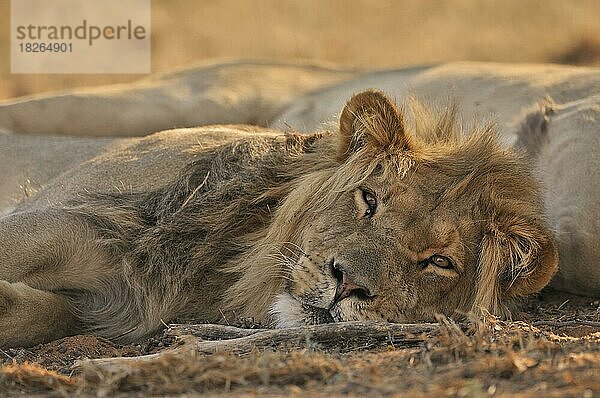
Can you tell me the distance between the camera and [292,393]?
2.74 meters

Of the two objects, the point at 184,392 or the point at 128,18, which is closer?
the point at 184,392

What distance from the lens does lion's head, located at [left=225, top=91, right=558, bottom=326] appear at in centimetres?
371

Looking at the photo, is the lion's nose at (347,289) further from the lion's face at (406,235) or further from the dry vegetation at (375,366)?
the dry vegetation at (375,366)

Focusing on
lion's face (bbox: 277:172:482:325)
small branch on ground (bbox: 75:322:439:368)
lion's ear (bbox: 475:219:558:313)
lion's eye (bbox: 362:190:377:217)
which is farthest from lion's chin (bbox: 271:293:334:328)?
lion's ear (bbox: 475:219:558:313)

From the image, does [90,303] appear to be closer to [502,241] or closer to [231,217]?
[231,217]

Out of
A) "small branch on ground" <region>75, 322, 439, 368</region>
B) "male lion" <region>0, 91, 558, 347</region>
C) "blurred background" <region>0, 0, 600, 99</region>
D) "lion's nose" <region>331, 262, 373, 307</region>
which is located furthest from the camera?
"blurred background" <region>0, 0, 600, 99</region>

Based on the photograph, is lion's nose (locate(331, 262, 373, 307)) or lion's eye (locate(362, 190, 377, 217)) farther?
lion's eye (locate(362, 190, 377, 217))

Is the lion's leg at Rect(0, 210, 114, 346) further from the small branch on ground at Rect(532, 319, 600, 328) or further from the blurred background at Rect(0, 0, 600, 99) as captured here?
the blurred background at Rect(0, 0, 600, 99)

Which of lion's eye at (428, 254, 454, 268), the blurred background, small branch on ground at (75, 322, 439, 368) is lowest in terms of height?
small branch on ground at (75, 322, 439, 368)

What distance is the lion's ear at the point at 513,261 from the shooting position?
157 inches

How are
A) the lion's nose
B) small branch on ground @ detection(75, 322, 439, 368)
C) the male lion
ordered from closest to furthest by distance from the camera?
small branch on ground @ detection(75, 322, 439, 368)
the lion's nose
the male lion

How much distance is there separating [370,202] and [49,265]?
1257 mm

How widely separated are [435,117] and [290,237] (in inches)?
32.6

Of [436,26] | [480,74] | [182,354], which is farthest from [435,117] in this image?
[436,26]
